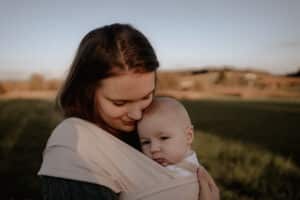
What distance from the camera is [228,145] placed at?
7.25m

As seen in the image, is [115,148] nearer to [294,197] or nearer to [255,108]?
[294,197]

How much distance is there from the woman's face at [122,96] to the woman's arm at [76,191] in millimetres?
295

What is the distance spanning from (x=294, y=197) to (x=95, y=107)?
3737 millimetres

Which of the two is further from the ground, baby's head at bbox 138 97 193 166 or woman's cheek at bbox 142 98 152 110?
woman's cheek at bbox 142 98 152 110

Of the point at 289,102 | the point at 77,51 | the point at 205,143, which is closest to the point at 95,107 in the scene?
the point at 77,51

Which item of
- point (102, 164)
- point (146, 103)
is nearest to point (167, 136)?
point (146, 103)

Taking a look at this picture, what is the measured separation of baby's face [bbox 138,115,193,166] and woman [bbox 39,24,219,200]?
0.07 meters

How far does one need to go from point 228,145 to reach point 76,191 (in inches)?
230

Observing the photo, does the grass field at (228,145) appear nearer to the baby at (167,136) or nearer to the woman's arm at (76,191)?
the baby at (167,136)

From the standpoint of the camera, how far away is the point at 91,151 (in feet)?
5.41

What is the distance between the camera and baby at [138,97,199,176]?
195 cm

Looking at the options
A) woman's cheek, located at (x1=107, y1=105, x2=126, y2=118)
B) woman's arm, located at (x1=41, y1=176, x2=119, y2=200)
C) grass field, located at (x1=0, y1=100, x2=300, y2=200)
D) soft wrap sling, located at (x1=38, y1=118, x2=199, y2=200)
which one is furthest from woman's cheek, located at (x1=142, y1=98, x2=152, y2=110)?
grass field, located at (x1=0, y1=100, x2=300, y2=200)

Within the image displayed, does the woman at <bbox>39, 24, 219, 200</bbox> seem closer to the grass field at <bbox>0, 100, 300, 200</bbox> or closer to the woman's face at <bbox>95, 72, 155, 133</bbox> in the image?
the woman's face at <bbox>95, 72, 155, 133</bbox>

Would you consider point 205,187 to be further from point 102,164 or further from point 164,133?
point 102,164
